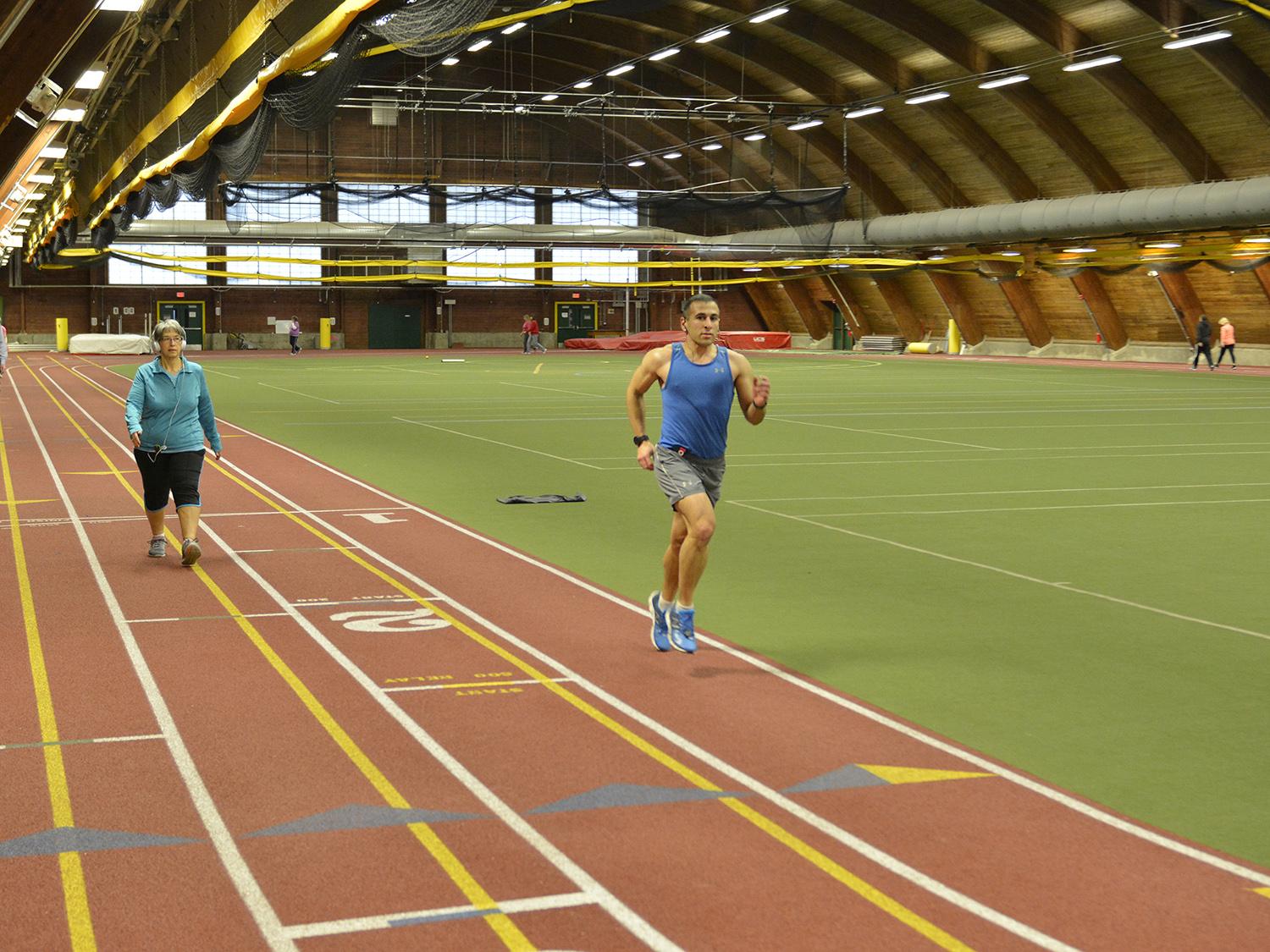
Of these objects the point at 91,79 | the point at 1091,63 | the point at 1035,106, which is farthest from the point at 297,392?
the point at 1035,106

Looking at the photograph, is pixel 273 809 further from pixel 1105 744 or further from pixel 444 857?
pixel 1105 744

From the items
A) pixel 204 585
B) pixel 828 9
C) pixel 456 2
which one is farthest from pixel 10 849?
pixel 828 9

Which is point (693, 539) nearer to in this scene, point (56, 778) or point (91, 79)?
point (56, 778)

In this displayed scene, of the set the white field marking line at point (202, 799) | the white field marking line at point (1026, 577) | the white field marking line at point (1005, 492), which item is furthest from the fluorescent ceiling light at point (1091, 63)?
the white field marking line at point (202, 799)

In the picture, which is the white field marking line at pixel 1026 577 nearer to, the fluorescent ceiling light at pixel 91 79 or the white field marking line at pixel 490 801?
the white field marking line at pixel 490 801

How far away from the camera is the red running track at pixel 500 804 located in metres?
4.73

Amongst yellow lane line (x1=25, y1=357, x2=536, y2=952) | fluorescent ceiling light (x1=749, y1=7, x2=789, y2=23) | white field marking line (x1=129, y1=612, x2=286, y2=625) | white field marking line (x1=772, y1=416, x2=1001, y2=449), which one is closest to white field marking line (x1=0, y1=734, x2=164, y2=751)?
yellow lane line (x1=25, y1=357, x2=536, y2=952)

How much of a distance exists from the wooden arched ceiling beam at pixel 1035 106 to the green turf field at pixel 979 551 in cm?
1720

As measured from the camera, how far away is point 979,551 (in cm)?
1234

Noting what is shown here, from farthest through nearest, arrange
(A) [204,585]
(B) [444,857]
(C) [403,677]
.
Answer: (A) [204,585], (C) [403,677], (B) [444,857]

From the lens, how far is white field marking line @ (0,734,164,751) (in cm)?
667

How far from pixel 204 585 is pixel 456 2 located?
5971mm

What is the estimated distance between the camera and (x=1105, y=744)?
682cm

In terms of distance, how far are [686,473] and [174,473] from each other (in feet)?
16.1
